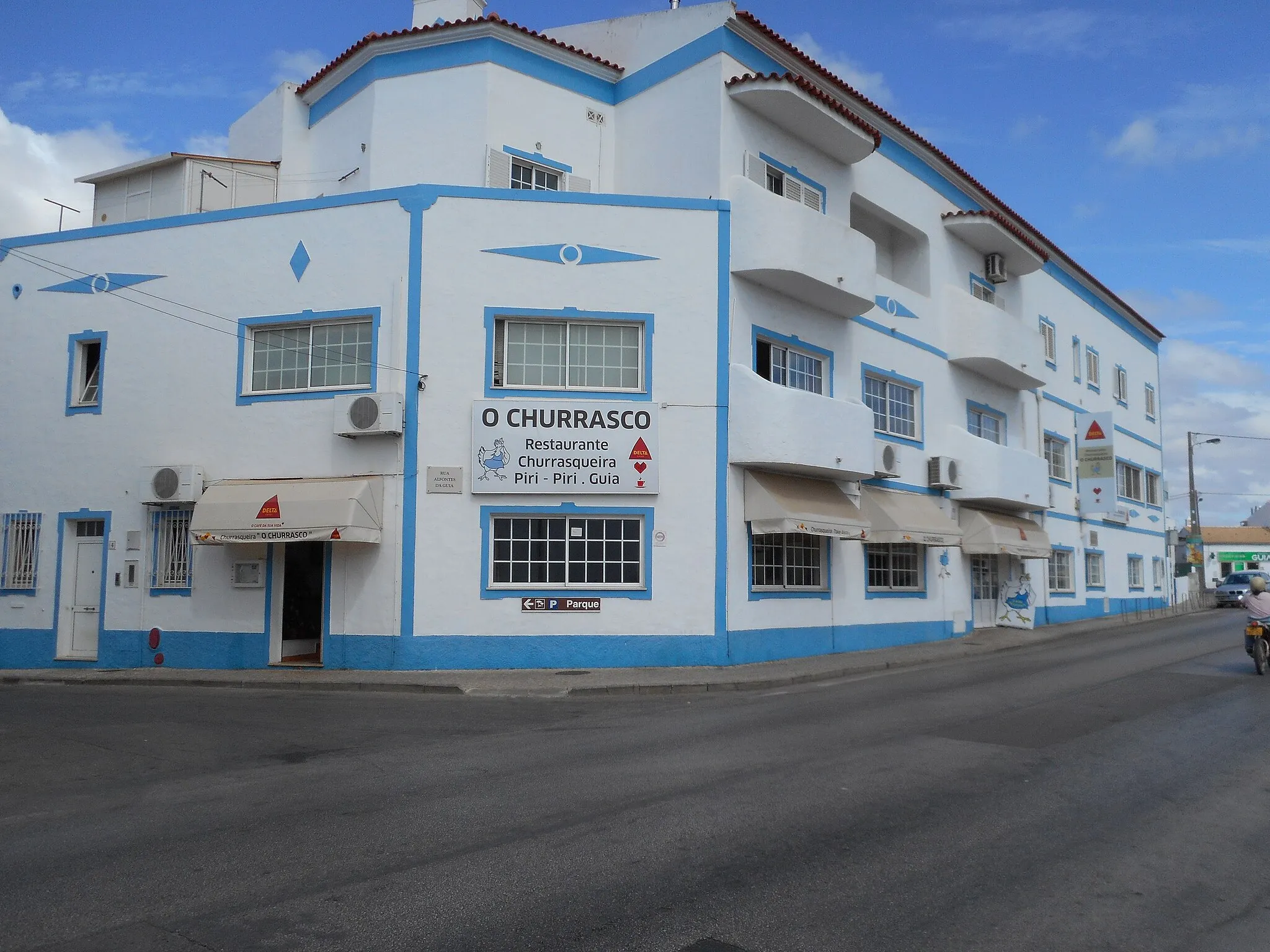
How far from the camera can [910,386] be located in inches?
867

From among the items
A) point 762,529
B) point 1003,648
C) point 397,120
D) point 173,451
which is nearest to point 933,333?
point 1003,648

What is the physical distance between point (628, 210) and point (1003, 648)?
39.0 ft

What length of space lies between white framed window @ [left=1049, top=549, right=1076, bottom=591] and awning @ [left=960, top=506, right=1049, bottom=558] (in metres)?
3.36

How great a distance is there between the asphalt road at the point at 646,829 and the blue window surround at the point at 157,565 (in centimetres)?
512

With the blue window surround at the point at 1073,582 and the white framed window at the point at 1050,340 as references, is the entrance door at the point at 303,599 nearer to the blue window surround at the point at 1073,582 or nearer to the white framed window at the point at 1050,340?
the blue window surround at the point at 1073,582

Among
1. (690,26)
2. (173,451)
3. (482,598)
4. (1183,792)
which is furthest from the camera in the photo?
(690,26)

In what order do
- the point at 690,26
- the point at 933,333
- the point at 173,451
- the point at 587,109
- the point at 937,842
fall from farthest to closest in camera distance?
the point at 933,333 → the point at 587,109 → the point at 690,26 → the point at 173,451 → the point at 937,842

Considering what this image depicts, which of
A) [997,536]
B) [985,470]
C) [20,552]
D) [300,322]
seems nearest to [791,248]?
[300,322]

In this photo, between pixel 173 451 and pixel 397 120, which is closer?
pixel 173 451

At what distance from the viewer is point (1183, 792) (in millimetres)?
7387

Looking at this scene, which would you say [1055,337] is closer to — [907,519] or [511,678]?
[907,519]

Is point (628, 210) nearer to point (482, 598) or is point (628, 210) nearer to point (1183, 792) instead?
point (482, 598)

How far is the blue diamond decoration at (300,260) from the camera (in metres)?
16.7

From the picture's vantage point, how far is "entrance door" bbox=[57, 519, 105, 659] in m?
17.5
